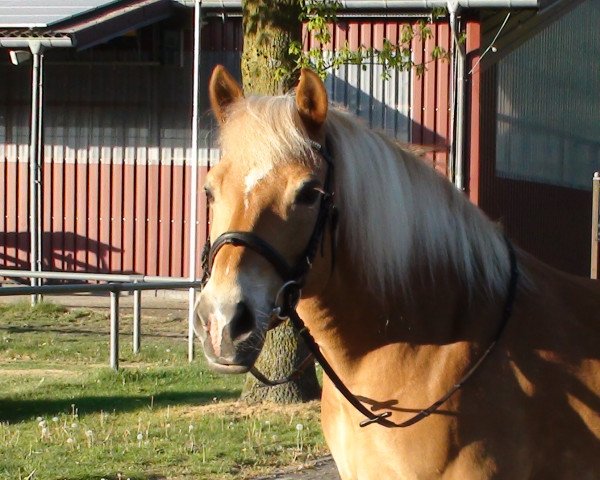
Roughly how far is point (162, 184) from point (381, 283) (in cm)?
1474

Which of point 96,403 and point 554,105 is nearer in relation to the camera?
point 96,403

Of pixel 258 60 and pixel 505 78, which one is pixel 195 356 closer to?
pixel 258 60

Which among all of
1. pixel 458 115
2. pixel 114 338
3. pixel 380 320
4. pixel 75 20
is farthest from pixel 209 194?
pixel 75 20

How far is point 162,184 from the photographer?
1873cm

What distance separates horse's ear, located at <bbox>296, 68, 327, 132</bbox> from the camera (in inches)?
157

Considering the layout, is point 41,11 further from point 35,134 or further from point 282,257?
point 282,257

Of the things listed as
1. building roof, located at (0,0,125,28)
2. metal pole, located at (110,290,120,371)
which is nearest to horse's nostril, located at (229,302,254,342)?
metal pole, located at (110,290,120,371)

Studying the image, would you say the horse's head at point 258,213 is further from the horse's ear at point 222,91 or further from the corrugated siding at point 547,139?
the corrugated siding at point 547,139

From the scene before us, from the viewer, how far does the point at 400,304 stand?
4.27 m

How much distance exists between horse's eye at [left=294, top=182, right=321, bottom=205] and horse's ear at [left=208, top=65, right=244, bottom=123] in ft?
1.82

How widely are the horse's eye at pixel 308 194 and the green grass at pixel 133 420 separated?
11.8ft

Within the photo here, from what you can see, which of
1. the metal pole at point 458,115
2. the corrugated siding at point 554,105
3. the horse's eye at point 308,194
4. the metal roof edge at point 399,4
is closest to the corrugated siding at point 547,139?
the corrugated siding at point 554,105

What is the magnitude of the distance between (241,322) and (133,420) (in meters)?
5.52

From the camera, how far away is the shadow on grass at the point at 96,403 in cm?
933
